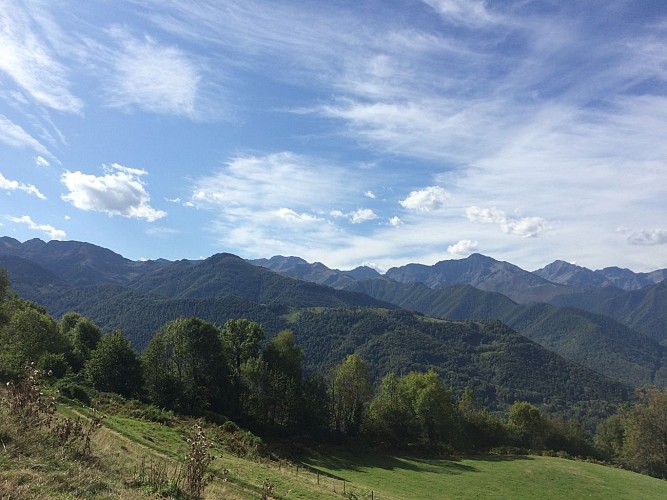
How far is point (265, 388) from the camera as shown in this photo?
56750 mm

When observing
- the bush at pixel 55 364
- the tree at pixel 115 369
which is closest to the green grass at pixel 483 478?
the tree at pixel 115 369

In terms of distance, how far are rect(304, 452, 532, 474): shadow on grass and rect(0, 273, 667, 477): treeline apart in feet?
18.9

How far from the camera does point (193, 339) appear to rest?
56.6 meters

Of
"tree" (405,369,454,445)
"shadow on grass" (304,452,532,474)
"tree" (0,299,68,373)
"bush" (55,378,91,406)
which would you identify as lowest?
"shadow on grass" (304,452,532,474)

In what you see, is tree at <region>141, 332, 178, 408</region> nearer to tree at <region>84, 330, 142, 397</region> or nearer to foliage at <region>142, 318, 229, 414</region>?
foliage at <region>142, 318, 229, 414</region>

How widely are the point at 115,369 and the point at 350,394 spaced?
3620 centimetres

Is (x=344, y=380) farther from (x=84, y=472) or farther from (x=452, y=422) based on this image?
(x=84, y=472)

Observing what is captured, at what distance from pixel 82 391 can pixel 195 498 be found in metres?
33.3

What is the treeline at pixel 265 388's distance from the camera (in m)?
51.2

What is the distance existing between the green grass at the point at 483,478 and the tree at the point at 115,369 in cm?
2518

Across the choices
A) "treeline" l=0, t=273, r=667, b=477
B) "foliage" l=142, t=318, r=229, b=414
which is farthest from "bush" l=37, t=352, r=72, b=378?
"foliage" l=142, t=318, r=229, b=414

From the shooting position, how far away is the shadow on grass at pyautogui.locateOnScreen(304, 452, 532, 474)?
45594 mm

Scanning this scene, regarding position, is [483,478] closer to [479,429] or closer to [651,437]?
[479,429]

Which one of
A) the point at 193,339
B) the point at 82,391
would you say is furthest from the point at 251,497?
the point at 193,339
